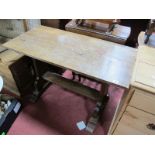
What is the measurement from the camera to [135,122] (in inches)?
43.2

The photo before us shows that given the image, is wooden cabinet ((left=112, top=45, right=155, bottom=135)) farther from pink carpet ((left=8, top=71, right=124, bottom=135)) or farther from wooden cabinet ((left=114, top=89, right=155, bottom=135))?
pink carpet ((left=8, top=71, right=124, bottom=135))

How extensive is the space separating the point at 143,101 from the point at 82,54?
640mm

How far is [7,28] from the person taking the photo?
210 centimetres

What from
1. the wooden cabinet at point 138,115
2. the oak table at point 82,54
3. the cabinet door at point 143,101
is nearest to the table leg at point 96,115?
the oak table at point 82,54

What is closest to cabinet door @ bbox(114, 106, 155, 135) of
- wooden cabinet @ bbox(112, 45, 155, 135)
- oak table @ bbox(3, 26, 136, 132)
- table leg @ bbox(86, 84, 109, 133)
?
wooden cabinet @ bbox(112, 45, 155, 135)

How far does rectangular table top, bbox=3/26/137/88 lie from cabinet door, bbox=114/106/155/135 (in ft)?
0.62

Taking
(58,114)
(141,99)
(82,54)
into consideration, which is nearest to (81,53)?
(82,54)

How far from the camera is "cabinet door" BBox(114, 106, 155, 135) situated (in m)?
0.99

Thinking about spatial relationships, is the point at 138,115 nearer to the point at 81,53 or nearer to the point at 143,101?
the point at 143,101

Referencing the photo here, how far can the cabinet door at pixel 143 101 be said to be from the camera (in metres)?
0.85

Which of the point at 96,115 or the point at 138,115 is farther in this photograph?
the point at 96,115
